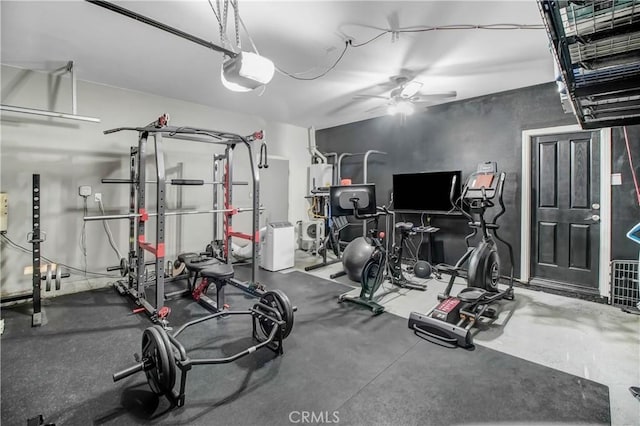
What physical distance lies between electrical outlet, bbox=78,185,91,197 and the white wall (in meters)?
0.22

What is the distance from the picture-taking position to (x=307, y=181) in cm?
695

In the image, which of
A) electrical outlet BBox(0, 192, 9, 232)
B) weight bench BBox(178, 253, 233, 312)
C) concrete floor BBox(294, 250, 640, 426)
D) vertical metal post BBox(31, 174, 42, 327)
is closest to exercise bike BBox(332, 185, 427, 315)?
concrete floor BBox(294, 250, 640, 426)

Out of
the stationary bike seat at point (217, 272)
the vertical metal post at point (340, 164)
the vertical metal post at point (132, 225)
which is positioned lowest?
the stationary bike seat at point (217, 272)

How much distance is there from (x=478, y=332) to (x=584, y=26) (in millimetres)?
2550

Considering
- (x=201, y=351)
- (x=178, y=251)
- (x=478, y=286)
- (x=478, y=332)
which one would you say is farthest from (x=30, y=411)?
(x=478, y=286)

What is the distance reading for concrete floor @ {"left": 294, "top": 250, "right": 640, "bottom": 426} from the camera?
2115 millimetres

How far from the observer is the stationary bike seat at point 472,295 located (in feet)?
9.71

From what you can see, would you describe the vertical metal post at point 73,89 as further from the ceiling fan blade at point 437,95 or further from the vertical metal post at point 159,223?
the ceiling fan blade at point 437,95

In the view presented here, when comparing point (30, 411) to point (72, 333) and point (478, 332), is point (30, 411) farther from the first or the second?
point (478, 332)

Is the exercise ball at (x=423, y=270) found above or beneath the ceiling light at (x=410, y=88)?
beneath

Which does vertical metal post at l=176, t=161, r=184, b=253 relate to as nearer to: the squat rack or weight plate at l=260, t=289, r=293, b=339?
the squat rack

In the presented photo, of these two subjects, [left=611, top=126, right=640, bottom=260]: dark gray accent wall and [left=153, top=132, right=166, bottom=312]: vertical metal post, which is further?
[left=611, top=126, right=640, bottom=260]: dark gray accent wall

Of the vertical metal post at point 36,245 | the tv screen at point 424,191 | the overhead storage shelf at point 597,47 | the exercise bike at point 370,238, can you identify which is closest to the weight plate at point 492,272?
the exercise bike at point 370,238

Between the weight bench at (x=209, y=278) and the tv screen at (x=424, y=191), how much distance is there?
319 cm
